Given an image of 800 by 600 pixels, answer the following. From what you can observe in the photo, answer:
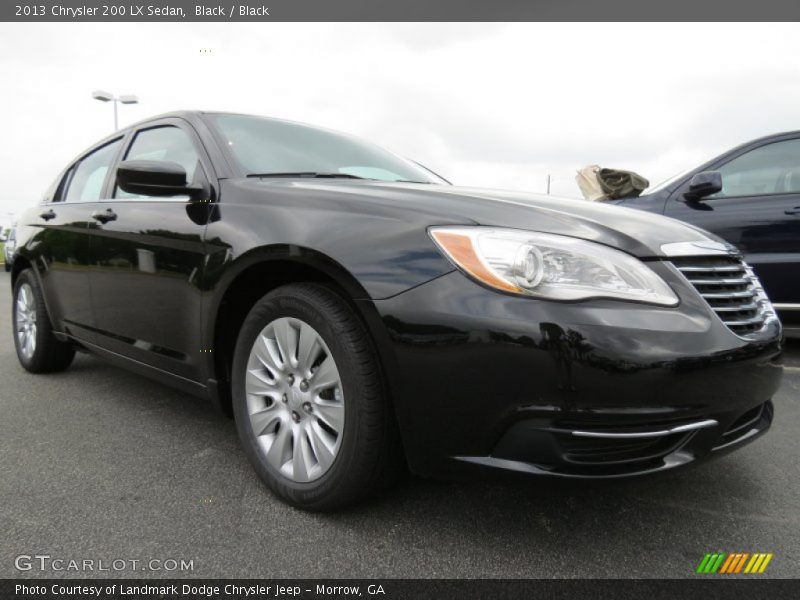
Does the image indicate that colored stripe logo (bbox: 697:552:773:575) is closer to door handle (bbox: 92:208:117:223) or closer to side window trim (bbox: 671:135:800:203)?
door handle (bbox: 92:208:117:223)

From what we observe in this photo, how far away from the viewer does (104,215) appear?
9.62 ft

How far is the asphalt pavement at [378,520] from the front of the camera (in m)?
1.65

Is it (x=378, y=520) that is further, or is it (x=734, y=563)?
(x=378, y=520)

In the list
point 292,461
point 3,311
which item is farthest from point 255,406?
point 3,311

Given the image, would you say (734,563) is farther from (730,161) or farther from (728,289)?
(730,161)

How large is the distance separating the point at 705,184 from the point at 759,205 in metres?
0.43

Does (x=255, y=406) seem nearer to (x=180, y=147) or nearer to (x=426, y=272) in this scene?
(x=426, y=272)

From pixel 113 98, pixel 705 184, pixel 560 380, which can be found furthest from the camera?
pixel 113 98

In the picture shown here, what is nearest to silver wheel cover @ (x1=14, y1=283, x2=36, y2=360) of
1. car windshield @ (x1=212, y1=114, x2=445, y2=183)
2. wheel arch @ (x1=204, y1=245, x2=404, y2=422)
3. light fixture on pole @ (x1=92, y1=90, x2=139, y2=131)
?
car windshield @ (x1=212, y1=114, x2=445, y2=183)

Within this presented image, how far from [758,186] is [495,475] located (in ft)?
12.4

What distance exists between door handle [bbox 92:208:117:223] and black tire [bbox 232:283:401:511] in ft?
4.53

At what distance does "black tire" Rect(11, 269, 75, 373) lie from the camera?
3607 millimetres

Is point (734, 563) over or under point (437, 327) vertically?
under

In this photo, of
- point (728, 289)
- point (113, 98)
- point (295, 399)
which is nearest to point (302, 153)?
point (295, 399)
